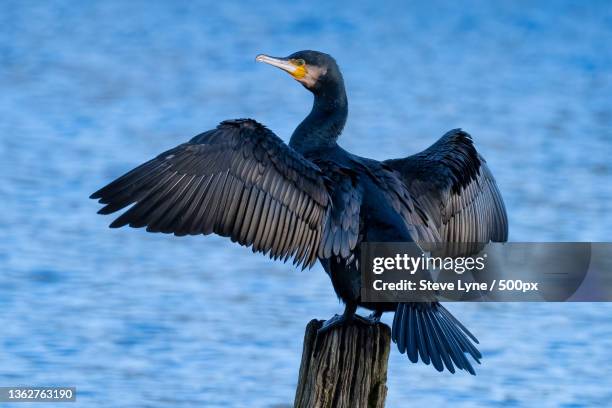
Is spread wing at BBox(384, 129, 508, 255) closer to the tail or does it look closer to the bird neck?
the bird neck

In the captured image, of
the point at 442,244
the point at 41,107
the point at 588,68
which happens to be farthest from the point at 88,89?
the point at 442,244

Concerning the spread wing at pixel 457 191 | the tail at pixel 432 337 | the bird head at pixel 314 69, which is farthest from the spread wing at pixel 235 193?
the bird head at pixel 314 69

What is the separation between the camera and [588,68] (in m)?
15.4

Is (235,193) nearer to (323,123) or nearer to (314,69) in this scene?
(323,123)

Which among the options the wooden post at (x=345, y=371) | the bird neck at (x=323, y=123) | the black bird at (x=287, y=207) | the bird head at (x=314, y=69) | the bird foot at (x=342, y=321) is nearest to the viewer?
the wooden post at (x=345, y=371)

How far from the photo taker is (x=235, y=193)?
5.75 meters

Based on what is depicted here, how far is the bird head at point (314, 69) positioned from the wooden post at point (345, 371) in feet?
5.57

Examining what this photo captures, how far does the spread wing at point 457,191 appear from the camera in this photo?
21.1 feet

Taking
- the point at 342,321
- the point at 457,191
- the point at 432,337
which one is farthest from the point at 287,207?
the point at 457,191

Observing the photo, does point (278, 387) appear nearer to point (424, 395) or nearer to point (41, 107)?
point (424, 395)

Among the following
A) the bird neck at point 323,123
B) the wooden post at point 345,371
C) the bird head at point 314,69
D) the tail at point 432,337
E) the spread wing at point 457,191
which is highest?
the bird head at point 314,69

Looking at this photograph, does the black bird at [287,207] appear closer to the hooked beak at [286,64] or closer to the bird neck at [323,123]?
the bird neck at [323,123]

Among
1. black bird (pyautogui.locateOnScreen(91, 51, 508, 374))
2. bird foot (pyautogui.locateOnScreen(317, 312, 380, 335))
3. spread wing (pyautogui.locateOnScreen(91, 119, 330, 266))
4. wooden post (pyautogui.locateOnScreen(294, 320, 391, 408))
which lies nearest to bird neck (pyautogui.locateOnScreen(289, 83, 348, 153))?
black bird (pyautogui.locateOnScreen(91, 51, 508, 374))

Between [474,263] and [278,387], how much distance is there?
6.19ft
